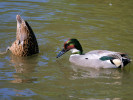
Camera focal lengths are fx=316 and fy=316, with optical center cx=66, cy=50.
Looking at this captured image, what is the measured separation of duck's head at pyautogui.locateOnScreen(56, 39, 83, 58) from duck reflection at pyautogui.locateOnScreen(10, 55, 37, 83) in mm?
852

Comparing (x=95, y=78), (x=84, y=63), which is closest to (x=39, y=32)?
(x=84, y=63)

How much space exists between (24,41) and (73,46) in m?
1.43

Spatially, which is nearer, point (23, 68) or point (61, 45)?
point (23, 68)

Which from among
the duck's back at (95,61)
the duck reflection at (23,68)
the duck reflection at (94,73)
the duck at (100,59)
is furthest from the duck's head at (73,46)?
the duck reflection at (23,68)

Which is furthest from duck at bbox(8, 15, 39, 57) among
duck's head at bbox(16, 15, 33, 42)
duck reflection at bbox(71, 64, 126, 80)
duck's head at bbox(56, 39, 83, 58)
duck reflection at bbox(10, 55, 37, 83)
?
duck reflection at bbox(71, 64, 126, 80)

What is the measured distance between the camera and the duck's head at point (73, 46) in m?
9.06

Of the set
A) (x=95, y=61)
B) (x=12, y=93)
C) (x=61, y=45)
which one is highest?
(x=61, y=45)

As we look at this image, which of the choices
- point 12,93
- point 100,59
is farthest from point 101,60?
point 12,93

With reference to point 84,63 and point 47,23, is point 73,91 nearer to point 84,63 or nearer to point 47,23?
point 84,63

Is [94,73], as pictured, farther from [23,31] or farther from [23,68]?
[23,31]

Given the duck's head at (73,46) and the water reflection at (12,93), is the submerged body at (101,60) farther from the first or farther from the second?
the water reflection at (12,93)

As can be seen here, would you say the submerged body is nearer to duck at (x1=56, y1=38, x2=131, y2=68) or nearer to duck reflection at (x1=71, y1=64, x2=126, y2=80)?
duck at (x1=56, y1=38, x2=131, y2=68)

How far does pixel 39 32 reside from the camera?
11.1 metres

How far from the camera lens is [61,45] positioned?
10.1m
